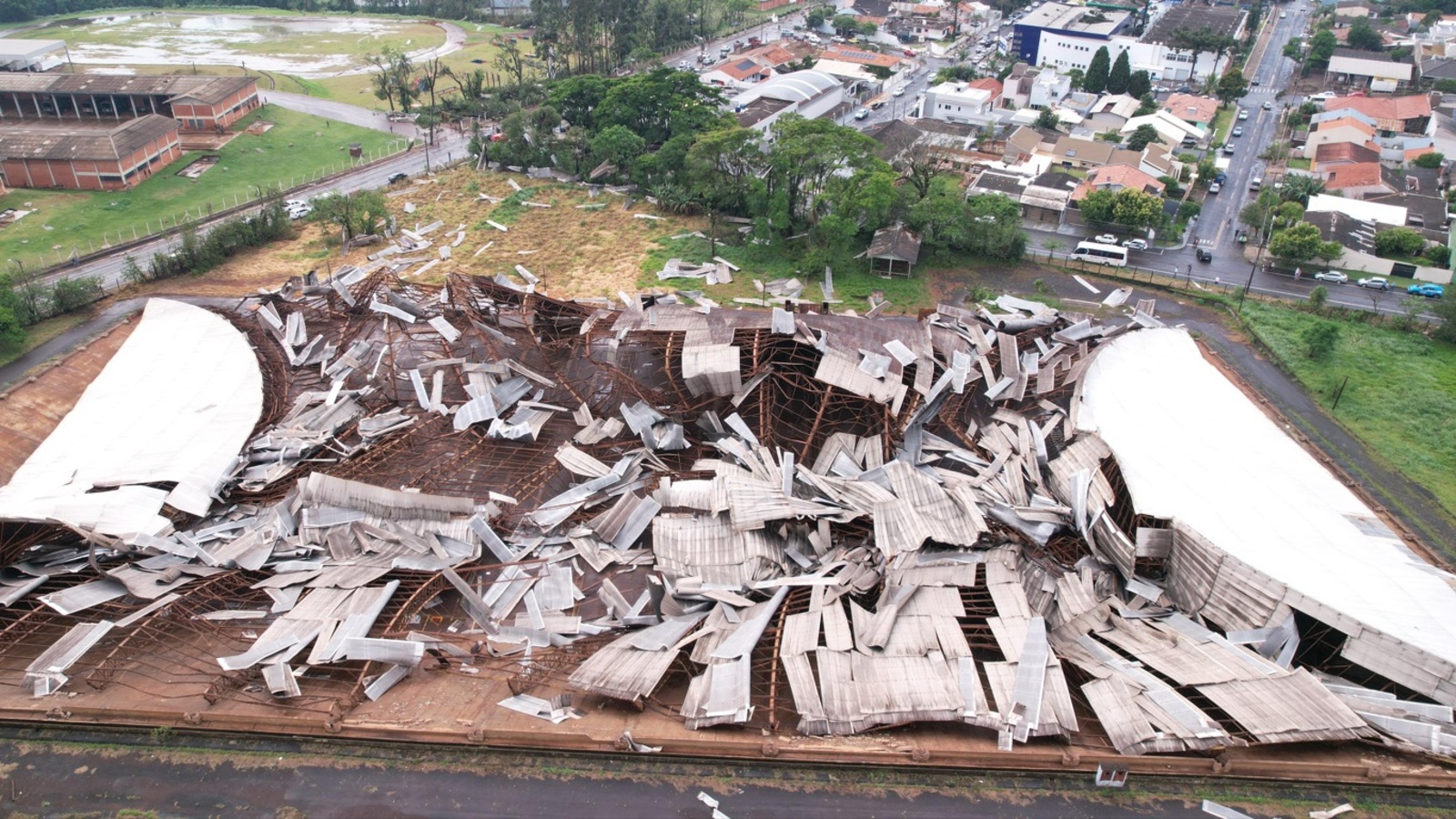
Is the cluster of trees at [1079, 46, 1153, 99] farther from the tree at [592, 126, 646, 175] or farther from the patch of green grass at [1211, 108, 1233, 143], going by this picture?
the tree at [592, 126, 646, 175]

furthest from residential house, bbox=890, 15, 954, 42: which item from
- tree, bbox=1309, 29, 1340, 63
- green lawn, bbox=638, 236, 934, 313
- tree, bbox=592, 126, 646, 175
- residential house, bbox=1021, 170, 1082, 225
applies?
green lawn, bbox=638, 236, 934, 313

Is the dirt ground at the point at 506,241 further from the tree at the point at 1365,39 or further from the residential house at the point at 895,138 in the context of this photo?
the tree at the point at 1365,39

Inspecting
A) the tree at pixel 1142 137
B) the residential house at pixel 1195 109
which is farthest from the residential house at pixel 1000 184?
the residential house at pixel 1195 109

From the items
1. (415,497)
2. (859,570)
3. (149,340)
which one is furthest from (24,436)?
(859,570)

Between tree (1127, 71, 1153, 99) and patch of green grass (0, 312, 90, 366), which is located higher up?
tree (1127, 71, 1153, 99)

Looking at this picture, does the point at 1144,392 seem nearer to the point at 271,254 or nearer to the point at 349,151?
the point at 271,254
